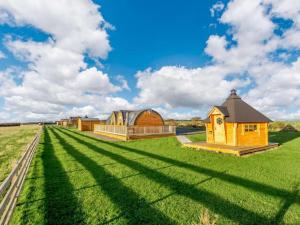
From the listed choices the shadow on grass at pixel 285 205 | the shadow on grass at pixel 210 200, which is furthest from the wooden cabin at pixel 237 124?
the shadow on grass at pixel 285 205

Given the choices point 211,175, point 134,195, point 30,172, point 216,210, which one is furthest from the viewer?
point 30,172

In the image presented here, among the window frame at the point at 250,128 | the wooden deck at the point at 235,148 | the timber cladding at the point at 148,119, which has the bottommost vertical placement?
the wooden deck at the point at 235,148

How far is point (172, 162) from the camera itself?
1088cm

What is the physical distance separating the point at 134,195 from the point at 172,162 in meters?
4.95

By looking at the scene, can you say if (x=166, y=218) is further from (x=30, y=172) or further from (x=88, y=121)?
(x=88, y=121)

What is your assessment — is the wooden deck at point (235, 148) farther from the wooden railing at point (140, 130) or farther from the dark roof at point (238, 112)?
the wooden railing at point (140, 130)

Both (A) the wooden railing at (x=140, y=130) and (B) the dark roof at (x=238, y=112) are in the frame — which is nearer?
(B) the dark roof at (x=238, y=112)

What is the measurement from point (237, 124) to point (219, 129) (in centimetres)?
172

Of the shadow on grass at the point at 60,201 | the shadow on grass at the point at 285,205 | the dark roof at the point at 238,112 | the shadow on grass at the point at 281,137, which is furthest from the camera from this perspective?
the shadow on grass at the point at 281,137

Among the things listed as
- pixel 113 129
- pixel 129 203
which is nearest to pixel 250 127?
pixel 129 203

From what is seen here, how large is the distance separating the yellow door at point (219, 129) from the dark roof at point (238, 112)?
0.61 metres

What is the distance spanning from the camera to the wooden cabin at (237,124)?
14.9 metres

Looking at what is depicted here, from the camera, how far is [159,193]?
644 centimetres

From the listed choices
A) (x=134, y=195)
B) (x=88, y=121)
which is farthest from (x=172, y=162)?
(x=88, y=121)
